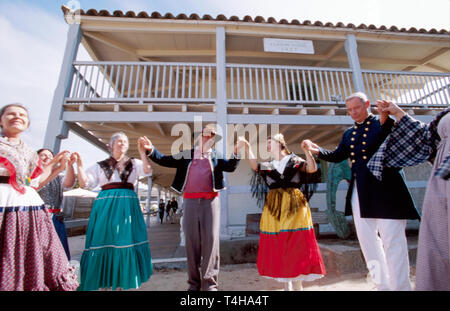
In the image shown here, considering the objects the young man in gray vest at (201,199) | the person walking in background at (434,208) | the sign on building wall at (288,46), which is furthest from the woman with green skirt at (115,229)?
the sign on building wall at (288,46)

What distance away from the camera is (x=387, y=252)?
1.69 m

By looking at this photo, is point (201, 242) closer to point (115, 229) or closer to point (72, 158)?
point (115, 229)

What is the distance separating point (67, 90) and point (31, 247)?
4513 millimetres

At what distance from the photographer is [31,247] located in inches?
63.7

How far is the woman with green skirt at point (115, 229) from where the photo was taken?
208 centimetres

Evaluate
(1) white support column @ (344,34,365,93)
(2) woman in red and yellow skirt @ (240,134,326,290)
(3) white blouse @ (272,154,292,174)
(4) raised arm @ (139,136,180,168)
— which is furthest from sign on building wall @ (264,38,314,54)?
(4) raised arm @ (139,136,180,168)

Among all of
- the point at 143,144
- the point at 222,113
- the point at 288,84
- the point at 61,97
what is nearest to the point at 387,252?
the point at 143,144

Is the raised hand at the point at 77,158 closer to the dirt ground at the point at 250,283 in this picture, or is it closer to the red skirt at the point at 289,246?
the dirt ground at the point at 250,283

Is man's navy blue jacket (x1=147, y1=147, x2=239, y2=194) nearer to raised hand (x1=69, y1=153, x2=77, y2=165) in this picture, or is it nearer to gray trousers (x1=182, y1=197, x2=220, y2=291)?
gray trousers (x1=182, y1=197, x2=220, y2=291)

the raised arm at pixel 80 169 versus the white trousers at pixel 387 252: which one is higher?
the raised arm at pixel 80 169

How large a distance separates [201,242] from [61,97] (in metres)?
4.82

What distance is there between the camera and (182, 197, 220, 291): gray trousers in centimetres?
211

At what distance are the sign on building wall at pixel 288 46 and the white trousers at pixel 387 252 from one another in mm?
4860
